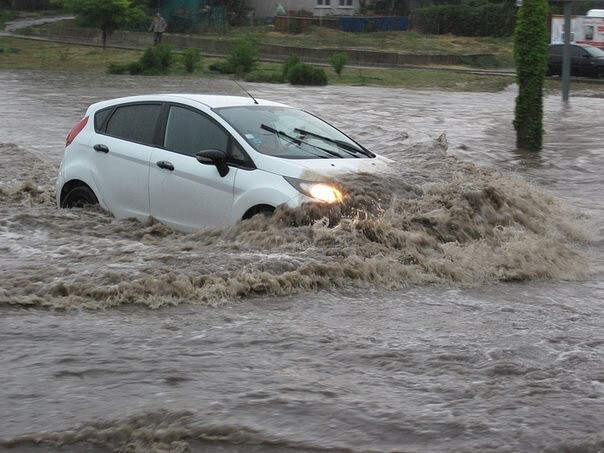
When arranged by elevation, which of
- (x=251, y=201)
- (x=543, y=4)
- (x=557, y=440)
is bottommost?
(x=557, y=440)

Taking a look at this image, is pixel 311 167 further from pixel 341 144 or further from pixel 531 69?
pixel 531 69

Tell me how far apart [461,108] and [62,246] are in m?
17.4

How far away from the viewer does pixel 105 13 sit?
45188 millimetres

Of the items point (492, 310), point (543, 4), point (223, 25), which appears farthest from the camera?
point (223, 25)

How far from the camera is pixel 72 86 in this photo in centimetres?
2836

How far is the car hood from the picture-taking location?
8.92 metres

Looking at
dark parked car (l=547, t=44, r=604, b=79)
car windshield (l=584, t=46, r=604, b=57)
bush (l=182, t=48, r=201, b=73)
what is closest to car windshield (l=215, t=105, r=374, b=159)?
bush (l=182, t=48, r=201, b=73)

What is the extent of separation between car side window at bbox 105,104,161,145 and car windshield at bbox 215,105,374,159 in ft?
2.52

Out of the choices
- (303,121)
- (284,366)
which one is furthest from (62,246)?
(284,366)

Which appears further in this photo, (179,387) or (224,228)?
(224,228)

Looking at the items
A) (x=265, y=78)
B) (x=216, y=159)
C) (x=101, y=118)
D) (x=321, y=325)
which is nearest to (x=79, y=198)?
(x=101, y=118)

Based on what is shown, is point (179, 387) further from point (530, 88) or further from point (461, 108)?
point (461, 108)

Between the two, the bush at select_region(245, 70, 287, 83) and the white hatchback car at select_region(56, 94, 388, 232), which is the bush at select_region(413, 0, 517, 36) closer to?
the bush at select_region(245, 70, 287, 83)

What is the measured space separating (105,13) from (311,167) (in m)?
38.2
